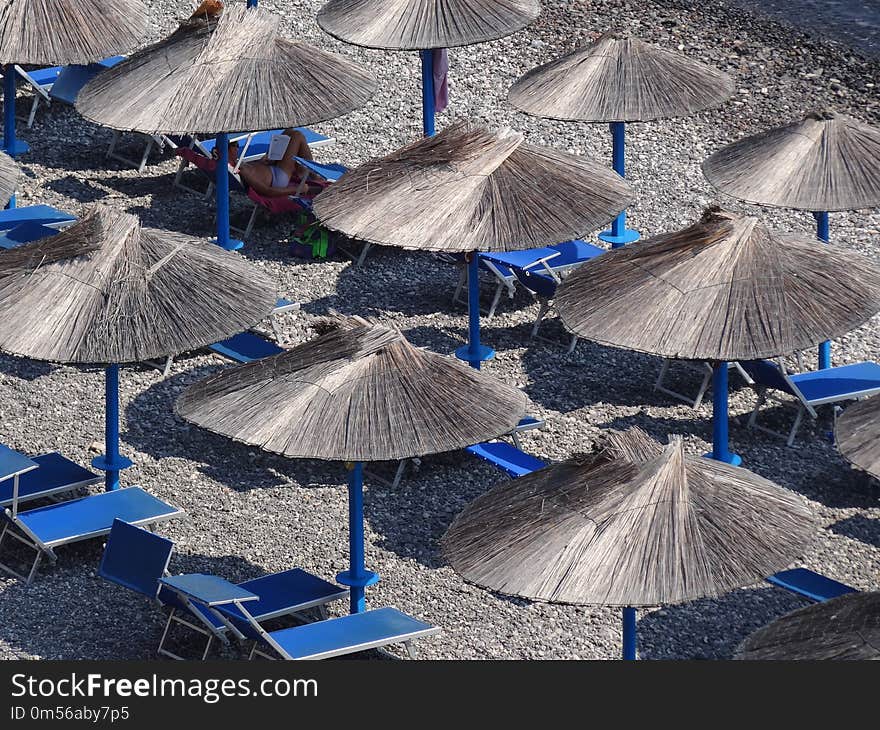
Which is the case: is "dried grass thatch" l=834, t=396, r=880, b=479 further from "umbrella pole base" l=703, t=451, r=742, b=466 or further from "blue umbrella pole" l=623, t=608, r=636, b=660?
"umbrella pole base" l=703, t=451, r=742, b=466

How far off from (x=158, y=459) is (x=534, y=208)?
11.2 feet

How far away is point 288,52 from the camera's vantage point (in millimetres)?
15547

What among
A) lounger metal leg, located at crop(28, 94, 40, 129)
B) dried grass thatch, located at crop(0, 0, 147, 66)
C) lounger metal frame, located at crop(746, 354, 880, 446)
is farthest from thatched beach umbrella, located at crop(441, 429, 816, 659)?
lounger metal leg, located at crop(28, 94, 40, 129)

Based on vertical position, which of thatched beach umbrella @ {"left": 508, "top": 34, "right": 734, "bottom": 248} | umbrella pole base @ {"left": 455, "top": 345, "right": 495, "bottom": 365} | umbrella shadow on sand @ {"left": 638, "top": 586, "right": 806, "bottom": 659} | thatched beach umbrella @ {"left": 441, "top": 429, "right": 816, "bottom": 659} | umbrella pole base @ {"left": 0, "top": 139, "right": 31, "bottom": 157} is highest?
thatched beach umbrella @ {"left": 508, "top": 34, "right": 734, "bottom": 248}

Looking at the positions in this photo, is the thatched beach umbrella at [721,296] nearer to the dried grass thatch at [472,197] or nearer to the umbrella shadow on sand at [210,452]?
the dried grass thatch at [472,197]

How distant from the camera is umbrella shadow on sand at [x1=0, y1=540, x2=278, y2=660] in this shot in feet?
35.4

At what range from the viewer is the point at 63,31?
17.5 meters

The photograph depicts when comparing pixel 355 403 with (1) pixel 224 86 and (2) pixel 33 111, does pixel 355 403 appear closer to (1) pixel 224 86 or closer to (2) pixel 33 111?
(1) pixel 224 86

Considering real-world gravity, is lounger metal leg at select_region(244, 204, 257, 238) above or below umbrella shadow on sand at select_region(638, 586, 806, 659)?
above

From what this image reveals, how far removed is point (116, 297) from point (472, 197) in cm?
306

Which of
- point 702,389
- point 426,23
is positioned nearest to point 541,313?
point 702,389

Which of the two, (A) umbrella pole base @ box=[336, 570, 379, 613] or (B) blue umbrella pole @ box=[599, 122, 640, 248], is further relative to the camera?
(B) blue umbrella pole @ box=[599, 122, 640, 248]

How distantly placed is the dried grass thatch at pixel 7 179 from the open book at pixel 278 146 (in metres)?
3.35

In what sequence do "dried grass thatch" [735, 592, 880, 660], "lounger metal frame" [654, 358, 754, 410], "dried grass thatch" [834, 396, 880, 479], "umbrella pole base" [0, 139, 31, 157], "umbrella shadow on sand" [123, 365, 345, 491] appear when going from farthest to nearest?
"umbrella pole base" [0, 139, 31, 157]
"lounger metal frame" [654, 358, 754, 410]
"umbrella shadow on sand" [123, 365, 345, 491]
"dried grass thatch" [834, 396, 880, 479]
"dried grass thatch" [735, 592, 880, 660]
